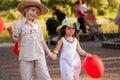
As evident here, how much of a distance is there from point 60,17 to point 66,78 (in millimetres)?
10606

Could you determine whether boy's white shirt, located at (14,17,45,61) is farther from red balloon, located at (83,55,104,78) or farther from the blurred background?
the blurred background

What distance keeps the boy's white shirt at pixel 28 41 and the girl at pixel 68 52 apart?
333mm

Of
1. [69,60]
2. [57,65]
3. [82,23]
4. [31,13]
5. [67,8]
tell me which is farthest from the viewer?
[67,8]

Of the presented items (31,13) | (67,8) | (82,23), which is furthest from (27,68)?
(67,8)

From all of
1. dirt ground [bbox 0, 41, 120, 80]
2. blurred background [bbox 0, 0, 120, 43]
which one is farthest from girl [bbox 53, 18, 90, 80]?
blurred background [bbox 0, 0, 120, 43]

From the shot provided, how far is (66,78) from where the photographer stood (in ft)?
22.0

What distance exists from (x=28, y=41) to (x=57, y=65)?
418 cm

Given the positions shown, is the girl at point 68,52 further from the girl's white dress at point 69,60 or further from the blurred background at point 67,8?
the blurred background at point 67,8

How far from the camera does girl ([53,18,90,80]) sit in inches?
265

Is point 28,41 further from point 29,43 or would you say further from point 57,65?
point 57,65

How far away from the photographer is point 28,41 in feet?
21.3

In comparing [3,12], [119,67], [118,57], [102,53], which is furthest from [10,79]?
[3,12]

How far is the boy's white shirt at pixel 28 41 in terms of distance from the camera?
6.49 meters

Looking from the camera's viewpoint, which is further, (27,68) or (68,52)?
(68,52)
